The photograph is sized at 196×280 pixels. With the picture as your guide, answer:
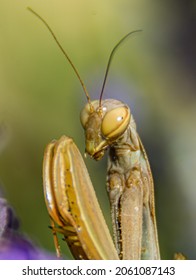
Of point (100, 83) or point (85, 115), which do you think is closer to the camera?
point (85, 115)

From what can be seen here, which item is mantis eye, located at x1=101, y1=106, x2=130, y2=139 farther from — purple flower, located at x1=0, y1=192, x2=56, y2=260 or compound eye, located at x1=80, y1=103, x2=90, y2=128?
purple flower, located at x1=0, y1=192, x2=56, y2=260

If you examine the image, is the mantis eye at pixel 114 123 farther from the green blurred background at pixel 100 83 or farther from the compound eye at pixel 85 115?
the green blurred background at pixel 100 83

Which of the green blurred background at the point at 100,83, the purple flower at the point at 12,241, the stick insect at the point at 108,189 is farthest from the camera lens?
the green blurred background at the point at 100,83

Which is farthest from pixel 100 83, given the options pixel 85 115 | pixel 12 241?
pixel 12 241

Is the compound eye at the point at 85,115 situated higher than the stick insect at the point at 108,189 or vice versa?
the compound eye at the point at 85,115

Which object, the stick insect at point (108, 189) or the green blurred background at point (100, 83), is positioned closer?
the stick insect at point (108, 189)

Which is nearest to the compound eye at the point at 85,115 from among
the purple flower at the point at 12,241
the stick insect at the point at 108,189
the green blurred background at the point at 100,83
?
the stick insect at the point at 108,189

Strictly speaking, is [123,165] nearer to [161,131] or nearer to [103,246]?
[103,246]

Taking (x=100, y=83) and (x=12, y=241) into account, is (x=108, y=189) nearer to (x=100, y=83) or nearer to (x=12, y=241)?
(x=12, y=241)
